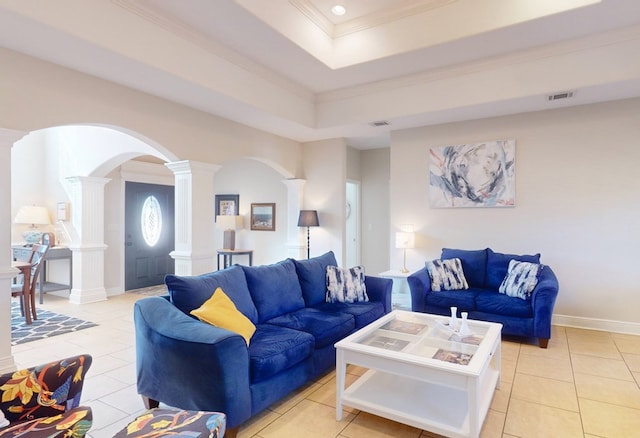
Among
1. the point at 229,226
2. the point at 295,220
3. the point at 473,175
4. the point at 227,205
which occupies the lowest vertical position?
the point at 229,226

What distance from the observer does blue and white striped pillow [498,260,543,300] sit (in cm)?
397

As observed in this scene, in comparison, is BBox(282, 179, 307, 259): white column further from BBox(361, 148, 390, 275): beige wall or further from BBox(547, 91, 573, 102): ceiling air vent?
BBox(547, 91, 573, 102): ceiling air vent

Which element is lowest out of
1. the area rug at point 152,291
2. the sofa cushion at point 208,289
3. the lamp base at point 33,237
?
the area rug at point 152,291

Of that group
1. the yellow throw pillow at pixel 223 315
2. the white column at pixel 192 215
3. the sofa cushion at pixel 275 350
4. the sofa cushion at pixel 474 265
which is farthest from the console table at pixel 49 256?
the sofa cushion at pixel 474 265

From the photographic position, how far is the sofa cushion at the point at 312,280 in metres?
3.76

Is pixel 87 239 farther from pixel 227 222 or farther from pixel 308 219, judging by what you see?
pixel 308 219

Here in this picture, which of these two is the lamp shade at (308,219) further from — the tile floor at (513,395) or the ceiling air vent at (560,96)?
the ceiling air vent at (560,96)

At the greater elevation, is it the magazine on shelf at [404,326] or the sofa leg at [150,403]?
the magazine on shelf at [404,326]

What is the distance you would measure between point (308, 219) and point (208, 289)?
3.39 metres

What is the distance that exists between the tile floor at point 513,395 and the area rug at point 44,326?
22cm

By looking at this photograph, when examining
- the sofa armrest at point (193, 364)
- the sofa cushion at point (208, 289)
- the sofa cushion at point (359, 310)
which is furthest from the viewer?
the sofa cushion at point (359, 310)

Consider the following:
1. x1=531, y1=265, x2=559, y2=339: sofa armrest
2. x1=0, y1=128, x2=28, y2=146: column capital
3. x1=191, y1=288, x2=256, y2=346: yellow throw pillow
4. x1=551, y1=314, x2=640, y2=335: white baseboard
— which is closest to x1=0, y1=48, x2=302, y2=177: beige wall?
x1=0, y1=128, x2=28, y2=146: column capital

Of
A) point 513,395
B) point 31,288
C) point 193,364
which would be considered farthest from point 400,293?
point 31,288

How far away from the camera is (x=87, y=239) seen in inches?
234
